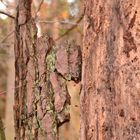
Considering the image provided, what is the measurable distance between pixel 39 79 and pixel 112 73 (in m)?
0.43

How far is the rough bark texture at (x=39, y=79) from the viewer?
188cm

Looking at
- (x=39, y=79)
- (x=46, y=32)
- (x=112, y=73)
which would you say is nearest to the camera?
(x=112, y=73)

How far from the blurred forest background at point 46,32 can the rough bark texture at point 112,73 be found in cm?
27

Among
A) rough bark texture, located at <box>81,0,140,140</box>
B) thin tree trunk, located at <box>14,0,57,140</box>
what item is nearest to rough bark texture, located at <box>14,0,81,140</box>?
thin tree trunk, located at <box>14,0,57,140</box>

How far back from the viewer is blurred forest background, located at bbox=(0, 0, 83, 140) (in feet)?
8.76

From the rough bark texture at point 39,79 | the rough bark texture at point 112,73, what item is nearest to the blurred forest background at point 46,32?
the rough bark texture at point 39,79

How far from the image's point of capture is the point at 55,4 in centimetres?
763

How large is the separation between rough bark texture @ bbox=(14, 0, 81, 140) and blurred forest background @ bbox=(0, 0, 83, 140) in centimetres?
10

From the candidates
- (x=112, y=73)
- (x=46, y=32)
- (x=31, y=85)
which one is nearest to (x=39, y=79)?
(x=31, y=85)

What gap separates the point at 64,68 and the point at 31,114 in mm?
268

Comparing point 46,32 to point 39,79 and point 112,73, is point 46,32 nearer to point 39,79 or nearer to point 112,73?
point 39,79

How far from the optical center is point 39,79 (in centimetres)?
193

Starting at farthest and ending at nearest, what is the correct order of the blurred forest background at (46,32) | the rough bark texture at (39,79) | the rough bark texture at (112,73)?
the blurred forest background at (46,32), the rough bark texture at (39,79), the rough bark texture at (112,73)

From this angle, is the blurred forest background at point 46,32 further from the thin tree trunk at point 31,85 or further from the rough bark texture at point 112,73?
the rough bark texture at point 112,73
